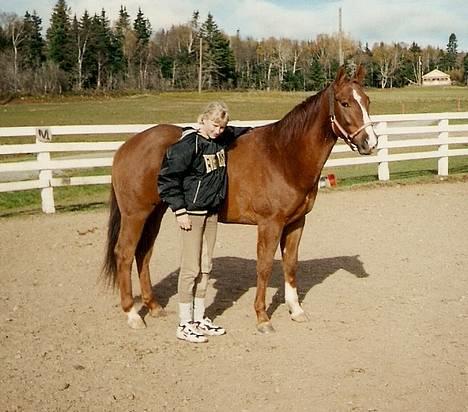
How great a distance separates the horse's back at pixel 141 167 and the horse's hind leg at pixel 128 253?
0.10 metres

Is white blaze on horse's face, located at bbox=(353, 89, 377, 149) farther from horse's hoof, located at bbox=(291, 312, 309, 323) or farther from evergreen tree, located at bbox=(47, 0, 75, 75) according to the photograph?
evergreen tree, located at bbox=(47, 0, 75, 75)

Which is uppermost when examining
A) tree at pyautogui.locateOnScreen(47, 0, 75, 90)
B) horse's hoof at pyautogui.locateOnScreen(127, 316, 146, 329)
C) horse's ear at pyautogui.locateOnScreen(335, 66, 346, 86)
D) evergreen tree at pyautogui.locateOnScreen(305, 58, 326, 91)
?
tree at pyautogui.locateOnScreen(47, 0, 75, 90)

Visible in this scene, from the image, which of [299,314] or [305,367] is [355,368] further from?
[299,314]

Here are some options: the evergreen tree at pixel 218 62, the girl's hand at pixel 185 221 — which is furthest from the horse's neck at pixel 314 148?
the evergreen tree at pixel 218 62

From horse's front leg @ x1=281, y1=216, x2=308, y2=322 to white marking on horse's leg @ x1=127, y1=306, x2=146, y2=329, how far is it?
1.26 meters

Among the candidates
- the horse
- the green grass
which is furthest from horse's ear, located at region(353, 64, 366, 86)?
the green grass

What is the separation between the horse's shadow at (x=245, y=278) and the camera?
577cm

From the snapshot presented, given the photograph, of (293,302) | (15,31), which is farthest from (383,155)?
(15,31)

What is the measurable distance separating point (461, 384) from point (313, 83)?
8727 cm

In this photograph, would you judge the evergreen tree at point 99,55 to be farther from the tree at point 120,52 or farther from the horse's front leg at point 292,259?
the horse's front leg at point 292,259

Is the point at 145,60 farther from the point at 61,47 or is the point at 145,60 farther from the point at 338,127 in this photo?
the point at 338,127

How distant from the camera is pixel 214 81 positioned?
88.9 m

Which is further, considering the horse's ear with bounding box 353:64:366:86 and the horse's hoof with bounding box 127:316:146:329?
the horse's hoof with bounding box 127:316:146:329

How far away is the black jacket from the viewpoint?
175 inches
